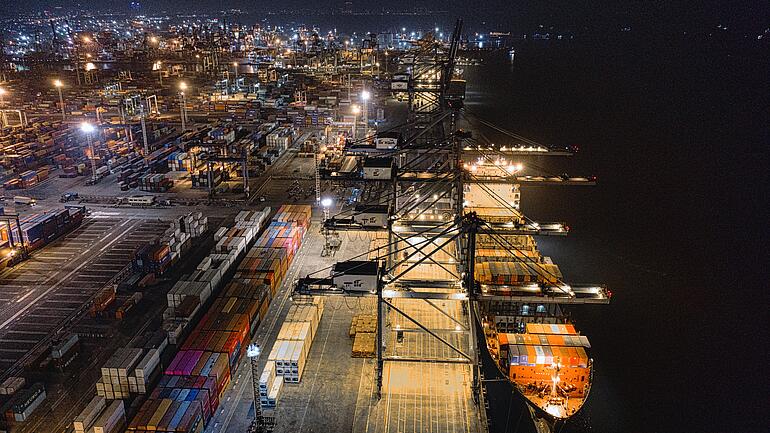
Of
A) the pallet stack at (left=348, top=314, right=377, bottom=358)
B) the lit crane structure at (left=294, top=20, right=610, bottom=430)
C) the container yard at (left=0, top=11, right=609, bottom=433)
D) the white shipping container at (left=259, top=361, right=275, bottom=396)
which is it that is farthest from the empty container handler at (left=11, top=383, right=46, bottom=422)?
the pallet stack at (left=348, top=314, right=377, bottom=358)

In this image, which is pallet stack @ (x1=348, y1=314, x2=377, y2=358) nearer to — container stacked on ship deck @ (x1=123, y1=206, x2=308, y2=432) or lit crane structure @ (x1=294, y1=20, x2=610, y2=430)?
lit crane structure @ (x1=294, y1=20, x2=610, y2=430)

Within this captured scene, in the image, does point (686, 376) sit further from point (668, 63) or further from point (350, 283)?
point (668, 63)

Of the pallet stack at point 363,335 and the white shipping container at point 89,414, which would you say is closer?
the white shipping container at point 89,414

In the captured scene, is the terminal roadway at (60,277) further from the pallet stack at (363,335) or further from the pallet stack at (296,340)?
the pallet stack at (363,335)

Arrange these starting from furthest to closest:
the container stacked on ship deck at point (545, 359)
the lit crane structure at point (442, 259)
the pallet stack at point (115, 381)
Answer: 1. the container stacked on ship deck at point (545, 359)
2. the pallet stack at point (115, 381)
3. the lit crane structure at point (442, 259)

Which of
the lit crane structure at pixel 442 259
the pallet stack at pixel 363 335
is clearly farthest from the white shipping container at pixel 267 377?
the lit crane structure at pixel 442 259

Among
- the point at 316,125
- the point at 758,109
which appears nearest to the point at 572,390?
the point at 316,125
